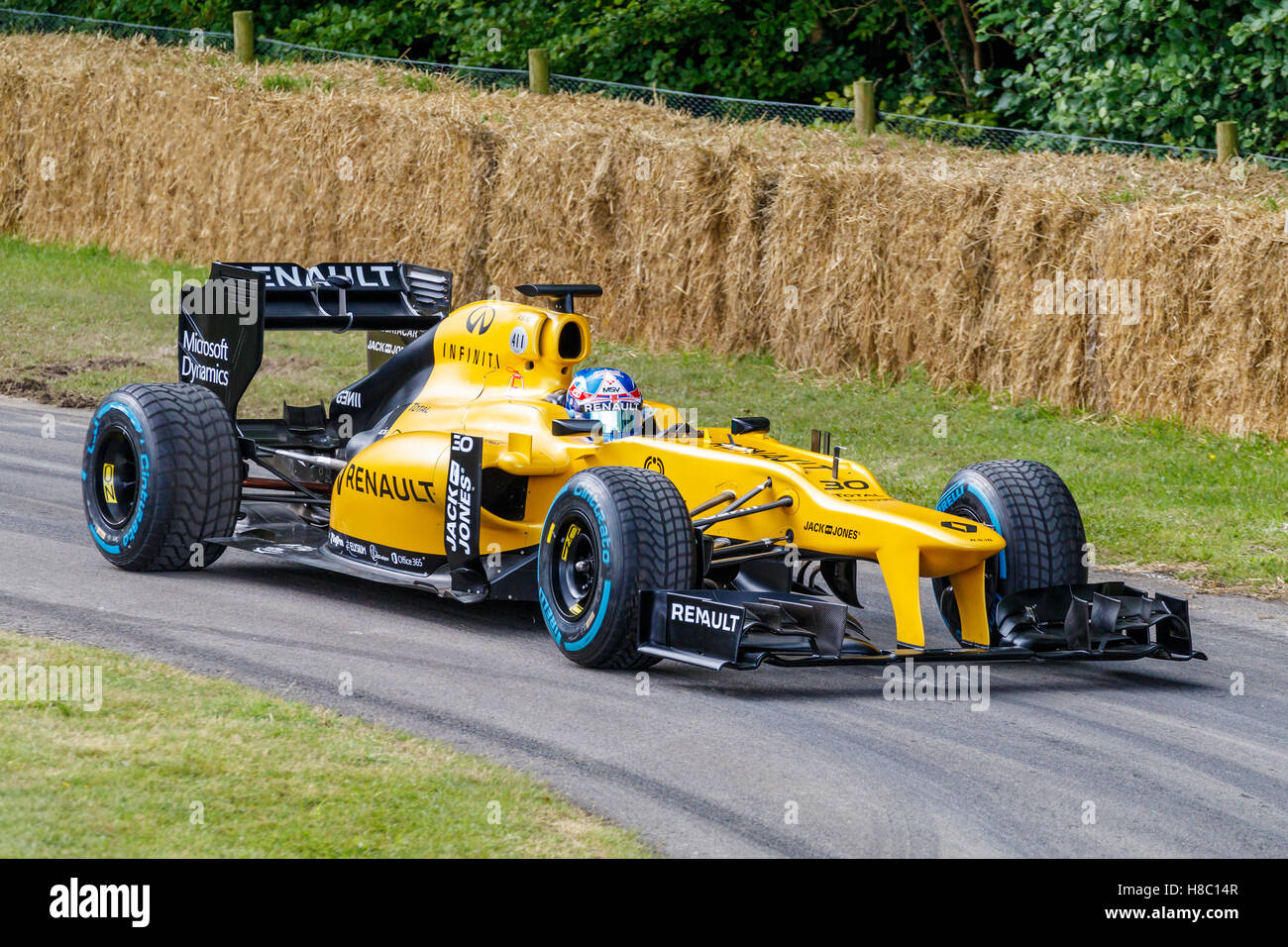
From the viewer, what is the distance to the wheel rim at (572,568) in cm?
785

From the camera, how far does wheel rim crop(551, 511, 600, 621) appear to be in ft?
25.8

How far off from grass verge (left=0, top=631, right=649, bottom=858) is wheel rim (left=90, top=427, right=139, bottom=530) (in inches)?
109

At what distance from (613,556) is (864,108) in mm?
13087

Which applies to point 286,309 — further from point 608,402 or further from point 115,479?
point 608,402

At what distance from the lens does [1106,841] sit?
19.3 ft

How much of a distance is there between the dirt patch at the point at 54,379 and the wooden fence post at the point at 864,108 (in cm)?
841

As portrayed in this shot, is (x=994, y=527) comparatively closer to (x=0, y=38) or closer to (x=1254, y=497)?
(x=1254, y=497)

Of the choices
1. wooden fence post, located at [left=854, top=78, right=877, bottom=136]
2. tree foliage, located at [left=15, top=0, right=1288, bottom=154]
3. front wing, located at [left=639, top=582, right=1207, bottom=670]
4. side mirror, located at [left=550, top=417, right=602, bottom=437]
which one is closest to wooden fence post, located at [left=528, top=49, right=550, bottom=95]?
tree foliage, located at [left=15, top=0, right=1288, bottom=154]

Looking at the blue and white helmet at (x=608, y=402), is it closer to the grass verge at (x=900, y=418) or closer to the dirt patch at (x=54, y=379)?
the grass verge at (x=900, y=418)

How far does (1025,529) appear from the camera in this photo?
8.21 meters

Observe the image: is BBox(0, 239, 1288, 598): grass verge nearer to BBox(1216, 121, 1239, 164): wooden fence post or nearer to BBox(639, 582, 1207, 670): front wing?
BBox(639, 582, 1207, 670): front wing

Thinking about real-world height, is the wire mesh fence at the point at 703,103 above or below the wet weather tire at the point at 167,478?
above

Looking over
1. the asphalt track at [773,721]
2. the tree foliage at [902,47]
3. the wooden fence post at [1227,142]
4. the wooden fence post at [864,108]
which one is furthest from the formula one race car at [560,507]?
the tree foliage at [902,47]
